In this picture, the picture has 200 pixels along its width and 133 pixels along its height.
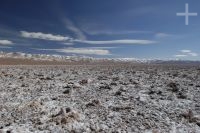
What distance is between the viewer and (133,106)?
16.7m

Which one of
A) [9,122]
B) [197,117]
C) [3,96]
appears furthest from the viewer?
[3,96]

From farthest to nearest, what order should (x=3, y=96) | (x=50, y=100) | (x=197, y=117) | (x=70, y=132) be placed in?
(x=3, y=96) < (x=50, y=100) < (x=197, y=117) < (x=70, y=132)

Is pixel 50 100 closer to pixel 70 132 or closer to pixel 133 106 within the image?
pixel 133 106

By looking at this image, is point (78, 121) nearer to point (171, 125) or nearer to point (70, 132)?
point (70, 132)

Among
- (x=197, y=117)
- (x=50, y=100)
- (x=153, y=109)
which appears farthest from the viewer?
(x=50, y=100)

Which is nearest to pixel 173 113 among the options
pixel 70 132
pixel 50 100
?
Result: pixel 70 132

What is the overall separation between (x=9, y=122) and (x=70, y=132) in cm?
307

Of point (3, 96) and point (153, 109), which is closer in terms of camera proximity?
point (153, 109)

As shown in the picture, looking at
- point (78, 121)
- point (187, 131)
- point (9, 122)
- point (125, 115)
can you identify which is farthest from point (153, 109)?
point (9, 122)

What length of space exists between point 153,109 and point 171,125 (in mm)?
2801

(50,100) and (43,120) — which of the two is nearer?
(43,120)

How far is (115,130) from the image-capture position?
41.0 ft

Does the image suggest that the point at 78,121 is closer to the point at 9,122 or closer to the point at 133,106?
the point at 9,122

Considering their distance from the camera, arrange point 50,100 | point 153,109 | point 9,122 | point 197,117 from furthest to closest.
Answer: point 50,100
point 153,109
point 197,117
point 9,122
